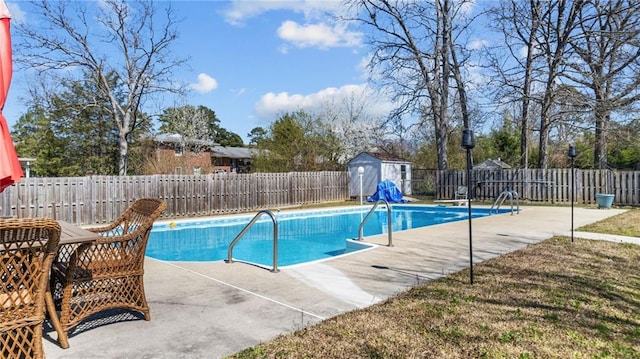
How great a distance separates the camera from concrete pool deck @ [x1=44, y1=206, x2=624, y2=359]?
2.80 m

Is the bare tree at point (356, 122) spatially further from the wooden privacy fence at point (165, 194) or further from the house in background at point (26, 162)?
the house in background at point (26, 162)

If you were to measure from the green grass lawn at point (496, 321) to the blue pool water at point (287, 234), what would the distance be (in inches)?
113

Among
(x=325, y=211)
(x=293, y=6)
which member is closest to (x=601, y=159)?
(x=325, y=211)

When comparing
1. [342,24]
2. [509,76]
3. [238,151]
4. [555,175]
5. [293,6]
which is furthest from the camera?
[238,151]

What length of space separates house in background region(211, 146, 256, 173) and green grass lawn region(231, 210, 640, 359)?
31954 mm

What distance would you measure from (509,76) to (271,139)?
1188cm

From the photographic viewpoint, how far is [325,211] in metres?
14.9

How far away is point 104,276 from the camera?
3.00 m

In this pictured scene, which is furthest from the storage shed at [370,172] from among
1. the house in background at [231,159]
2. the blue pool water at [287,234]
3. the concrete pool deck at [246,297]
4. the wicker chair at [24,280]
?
the wicker chair at [24,280]

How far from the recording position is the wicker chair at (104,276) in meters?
2.86

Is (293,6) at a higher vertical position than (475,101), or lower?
higher

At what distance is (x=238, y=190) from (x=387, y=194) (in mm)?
7137

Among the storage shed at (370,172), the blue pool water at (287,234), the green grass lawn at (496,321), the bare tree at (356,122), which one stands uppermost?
the bare tree at (356,122)

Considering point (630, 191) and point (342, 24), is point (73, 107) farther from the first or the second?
point (630, 191)
